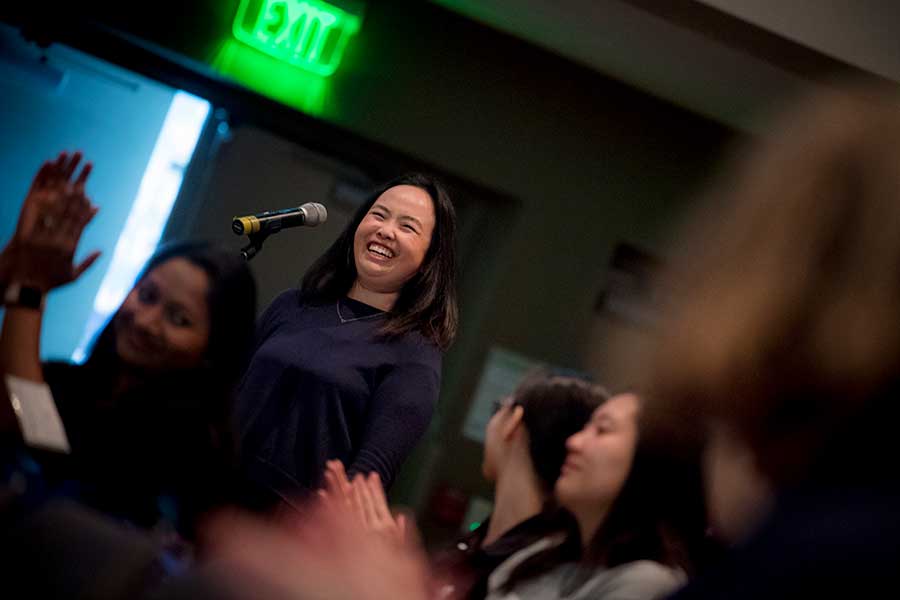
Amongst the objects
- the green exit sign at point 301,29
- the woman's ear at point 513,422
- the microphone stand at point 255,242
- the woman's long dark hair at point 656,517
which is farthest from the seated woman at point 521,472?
the green exit sign at point 301,29

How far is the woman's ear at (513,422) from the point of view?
1.84 meters

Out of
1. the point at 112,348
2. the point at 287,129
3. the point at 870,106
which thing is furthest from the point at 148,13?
the point at 870,106

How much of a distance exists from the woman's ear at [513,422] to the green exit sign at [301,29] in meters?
2.02

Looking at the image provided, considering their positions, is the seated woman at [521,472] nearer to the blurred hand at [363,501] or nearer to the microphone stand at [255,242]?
the blurred hand at [363,501]

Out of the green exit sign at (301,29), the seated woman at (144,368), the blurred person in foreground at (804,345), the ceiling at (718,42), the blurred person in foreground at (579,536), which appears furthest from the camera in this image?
the green exit sign at (301,29)

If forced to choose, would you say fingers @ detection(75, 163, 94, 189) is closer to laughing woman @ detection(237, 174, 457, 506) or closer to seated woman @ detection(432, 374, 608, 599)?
laughing woman @ detection(237, 174, 457, 506)

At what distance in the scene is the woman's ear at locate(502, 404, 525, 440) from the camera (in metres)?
1.84

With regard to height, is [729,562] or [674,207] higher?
[674,207]

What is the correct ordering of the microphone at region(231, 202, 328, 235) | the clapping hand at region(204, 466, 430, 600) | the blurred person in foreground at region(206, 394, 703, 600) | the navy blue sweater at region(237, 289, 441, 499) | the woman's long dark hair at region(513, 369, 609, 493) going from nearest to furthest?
the clapping hand at region(204, 466, 430, 600) < the blurred person in foreground at region(206, 394, 703, 600) < the navy blue sweater at region(237, 289, 441, 499) < the microphone at region(231, 202, 328, 235) < the woman's long dark hair at region(513, 369, 609, 493)

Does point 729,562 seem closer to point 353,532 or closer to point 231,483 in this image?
point 353,532

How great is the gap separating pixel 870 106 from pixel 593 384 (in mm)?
1048

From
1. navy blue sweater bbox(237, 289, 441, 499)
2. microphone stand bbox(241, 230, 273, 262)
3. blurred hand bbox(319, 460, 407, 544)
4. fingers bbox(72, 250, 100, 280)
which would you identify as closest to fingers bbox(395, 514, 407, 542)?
blurred hand bbox(319, 460, 407, 544)

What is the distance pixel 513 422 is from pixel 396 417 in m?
0.34

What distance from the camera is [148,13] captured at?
3361 millimetres
